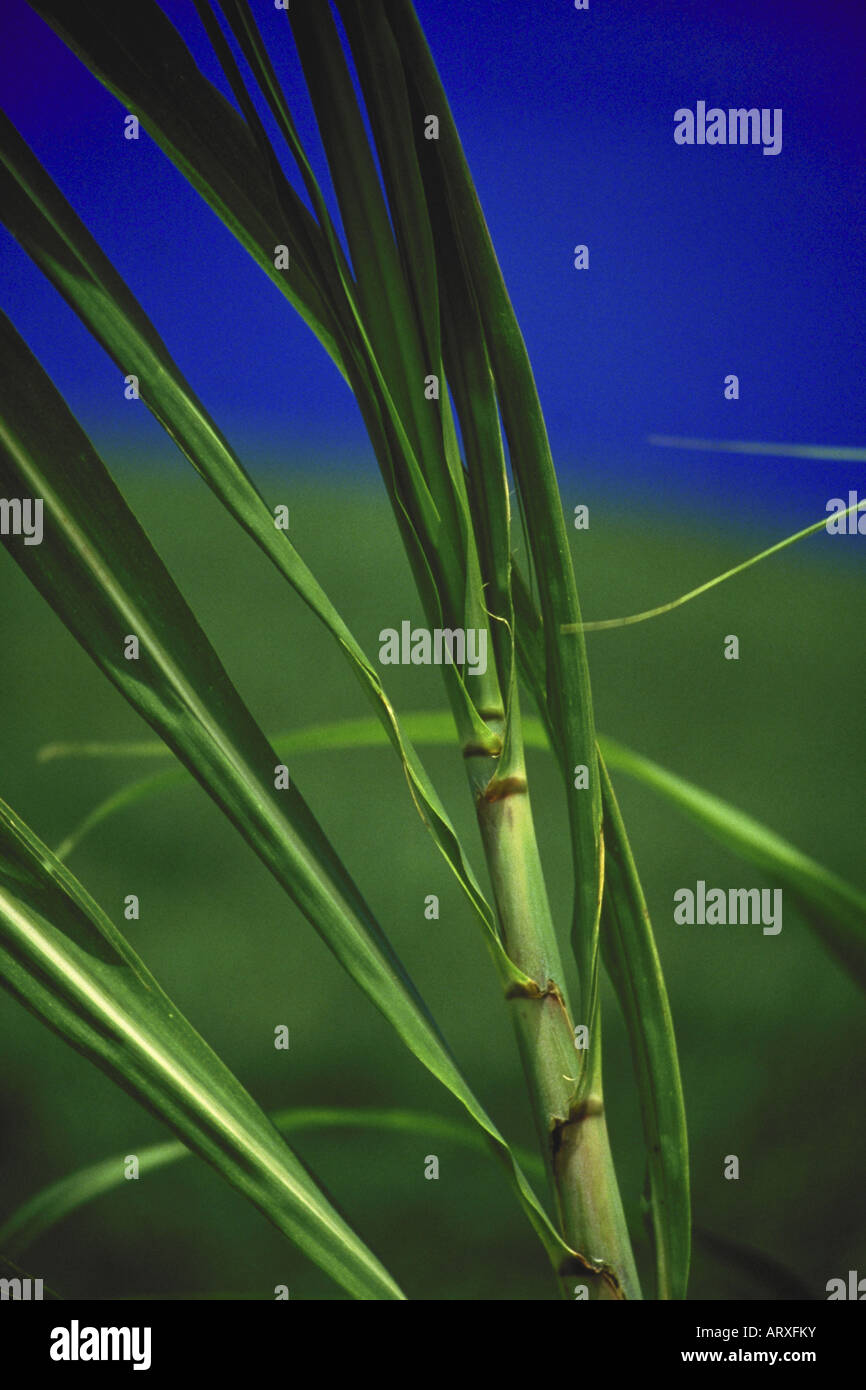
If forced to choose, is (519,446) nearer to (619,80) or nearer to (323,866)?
(323,866)

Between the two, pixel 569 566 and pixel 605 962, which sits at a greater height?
pixel 569 566

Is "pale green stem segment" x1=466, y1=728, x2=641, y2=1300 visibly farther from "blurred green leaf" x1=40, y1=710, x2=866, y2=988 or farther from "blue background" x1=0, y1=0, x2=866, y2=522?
"blue background" x1=0, y1=0, x2=866, y2=522

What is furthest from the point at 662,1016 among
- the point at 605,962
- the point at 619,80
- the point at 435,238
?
the point at 619,80

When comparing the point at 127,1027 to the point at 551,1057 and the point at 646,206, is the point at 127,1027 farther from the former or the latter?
the point at 646,206

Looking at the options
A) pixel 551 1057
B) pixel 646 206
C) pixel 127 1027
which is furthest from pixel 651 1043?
pixel 646 206

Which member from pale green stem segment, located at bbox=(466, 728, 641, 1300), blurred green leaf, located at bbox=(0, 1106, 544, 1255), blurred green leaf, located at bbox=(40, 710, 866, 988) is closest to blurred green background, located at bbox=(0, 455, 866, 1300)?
blurred green leaf, located at bbox=(0, 1106, 544, 1255)
